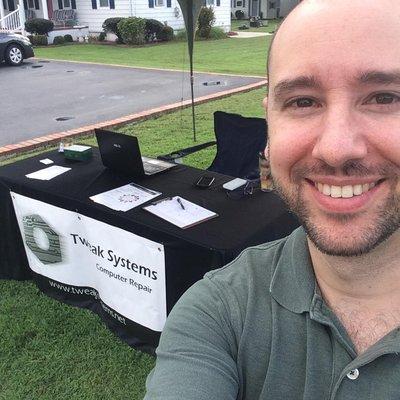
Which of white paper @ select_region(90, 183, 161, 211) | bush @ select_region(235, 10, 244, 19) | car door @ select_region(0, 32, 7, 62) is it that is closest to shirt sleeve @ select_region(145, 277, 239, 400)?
white paper @ select_region(90, 183, 161, 211)

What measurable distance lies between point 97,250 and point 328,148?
1966 millimetres

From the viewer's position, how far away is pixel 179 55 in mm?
16734

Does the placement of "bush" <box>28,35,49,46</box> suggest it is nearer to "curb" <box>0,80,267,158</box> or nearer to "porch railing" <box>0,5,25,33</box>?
"porch railing" <box>0,5,25,33</box>

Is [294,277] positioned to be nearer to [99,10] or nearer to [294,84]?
[294,84]

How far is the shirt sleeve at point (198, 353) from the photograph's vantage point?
43.6 inches

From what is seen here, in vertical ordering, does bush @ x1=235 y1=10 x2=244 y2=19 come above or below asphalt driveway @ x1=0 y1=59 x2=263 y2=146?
above

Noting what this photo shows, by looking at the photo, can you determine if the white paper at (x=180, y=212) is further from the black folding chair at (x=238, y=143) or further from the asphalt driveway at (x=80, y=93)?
the asphalt driveway at (x=80, y=93)

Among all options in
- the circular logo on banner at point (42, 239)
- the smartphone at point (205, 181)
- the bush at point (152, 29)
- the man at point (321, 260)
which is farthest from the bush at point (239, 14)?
the man at point (321, 260)

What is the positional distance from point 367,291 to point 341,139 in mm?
430

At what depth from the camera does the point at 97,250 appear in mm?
2717

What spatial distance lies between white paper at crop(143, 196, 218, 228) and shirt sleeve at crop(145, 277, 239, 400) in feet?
3.59

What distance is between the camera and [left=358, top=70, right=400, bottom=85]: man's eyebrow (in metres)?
0.99

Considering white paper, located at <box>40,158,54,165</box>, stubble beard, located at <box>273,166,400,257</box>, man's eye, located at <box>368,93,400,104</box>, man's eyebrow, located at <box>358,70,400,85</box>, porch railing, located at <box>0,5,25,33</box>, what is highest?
porch railing, located at <box>0,5,25,33</box>

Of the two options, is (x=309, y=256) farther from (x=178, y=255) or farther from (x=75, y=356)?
(x=75, y=356)
